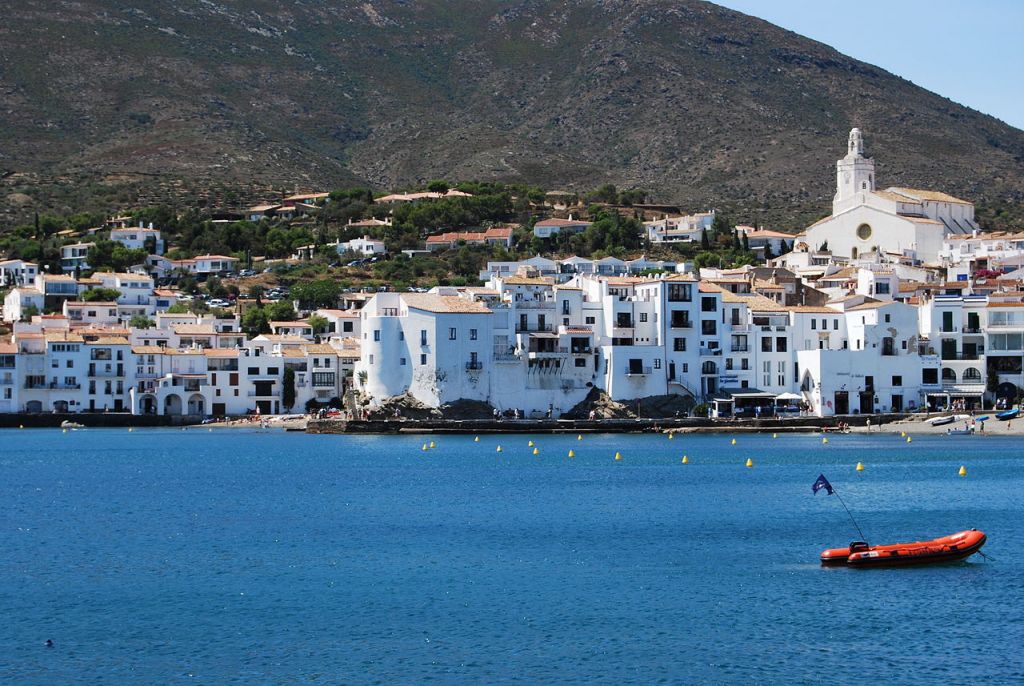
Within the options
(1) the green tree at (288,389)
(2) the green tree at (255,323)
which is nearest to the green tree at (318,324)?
(2) the green tree at (255,323)

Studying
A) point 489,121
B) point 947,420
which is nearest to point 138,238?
point 489,121

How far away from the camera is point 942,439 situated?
7125 cm

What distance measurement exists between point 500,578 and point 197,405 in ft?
205

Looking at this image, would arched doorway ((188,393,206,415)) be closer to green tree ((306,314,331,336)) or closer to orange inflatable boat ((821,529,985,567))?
green tree ((306,314,331,336))

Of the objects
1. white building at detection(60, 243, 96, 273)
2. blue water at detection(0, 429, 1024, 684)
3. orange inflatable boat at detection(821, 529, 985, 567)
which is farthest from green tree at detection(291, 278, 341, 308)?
orange inflatable boat at detection(821, 529, 985, 567)

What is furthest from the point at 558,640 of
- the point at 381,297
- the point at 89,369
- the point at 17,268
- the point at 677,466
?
the point at 17,268

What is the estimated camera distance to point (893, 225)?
4424 inches

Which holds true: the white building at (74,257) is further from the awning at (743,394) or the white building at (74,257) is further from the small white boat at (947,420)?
the small white boat at (947,420)

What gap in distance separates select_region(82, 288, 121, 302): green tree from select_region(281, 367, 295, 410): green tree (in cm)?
2140

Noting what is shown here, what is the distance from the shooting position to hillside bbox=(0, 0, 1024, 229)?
152000 mm

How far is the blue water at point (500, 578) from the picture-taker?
24484 millimetres

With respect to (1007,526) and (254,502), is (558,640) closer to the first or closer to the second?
(1007,526)

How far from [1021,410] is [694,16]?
129 metres

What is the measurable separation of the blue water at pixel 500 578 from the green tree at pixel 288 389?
1285 inches
